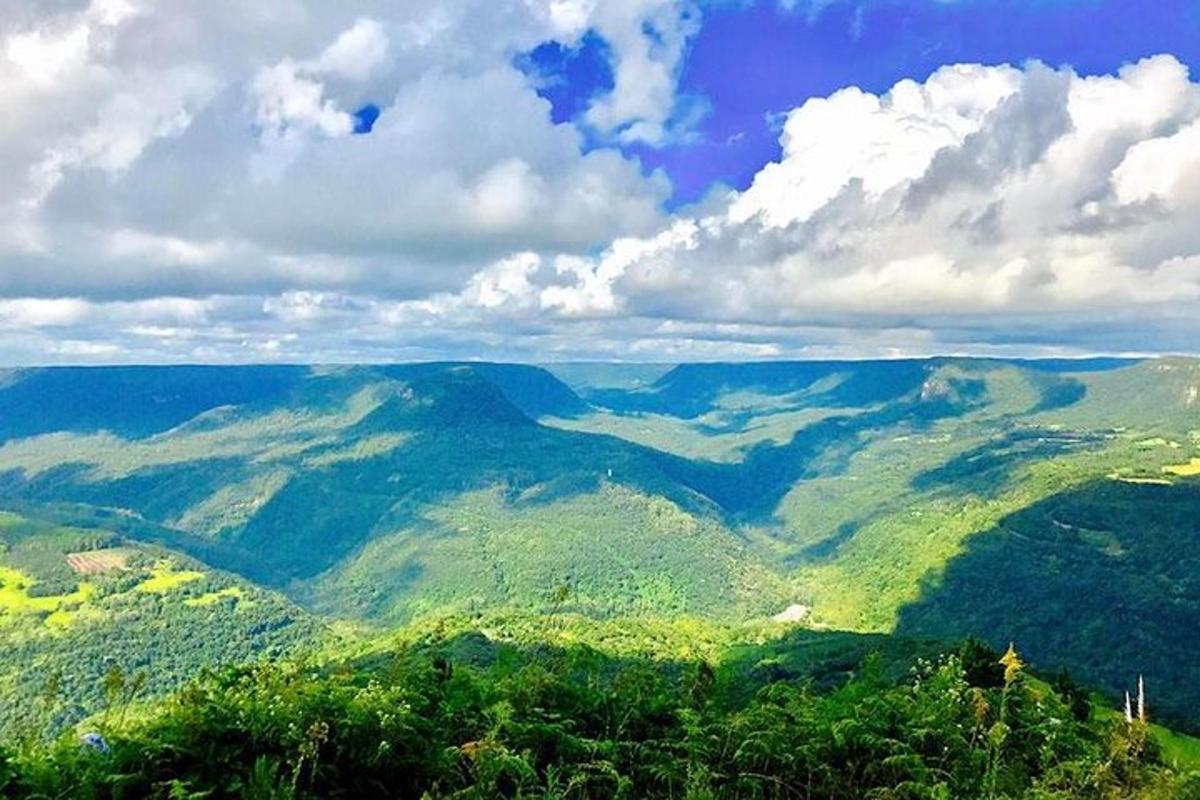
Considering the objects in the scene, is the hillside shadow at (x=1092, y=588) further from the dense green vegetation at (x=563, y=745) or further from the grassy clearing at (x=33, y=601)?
the grassy clearing at (x=33, y=601)

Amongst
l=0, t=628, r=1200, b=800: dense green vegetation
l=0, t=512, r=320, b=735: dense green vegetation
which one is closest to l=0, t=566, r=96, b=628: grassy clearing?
l=0, t=512, r=320, b=735: dense green vegetation

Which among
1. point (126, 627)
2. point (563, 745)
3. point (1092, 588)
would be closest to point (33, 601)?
point (126, 627)

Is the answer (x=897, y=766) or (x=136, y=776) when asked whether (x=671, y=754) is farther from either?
(x=136, y=776)

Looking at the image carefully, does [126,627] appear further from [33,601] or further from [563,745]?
[563,745]

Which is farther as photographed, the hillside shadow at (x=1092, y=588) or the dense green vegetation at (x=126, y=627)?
the dense green vegetation at (x=126, y=627)

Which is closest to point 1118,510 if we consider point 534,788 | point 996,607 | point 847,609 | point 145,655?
point 996,607

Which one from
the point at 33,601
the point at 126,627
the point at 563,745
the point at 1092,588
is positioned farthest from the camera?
the point at 33,601

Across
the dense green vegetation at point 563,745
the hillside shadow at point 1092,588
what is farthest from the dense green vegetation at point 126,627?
the dense green vegetation at point 563,745

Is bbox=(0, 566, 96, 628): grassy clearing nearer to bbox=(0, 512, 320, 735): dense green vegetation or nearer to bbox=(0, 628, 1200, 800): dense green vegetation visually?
bbox=(0, 512, 320, 735): dense green vegetation

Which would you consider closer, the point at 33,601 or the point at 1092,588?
the point at 1092,588
